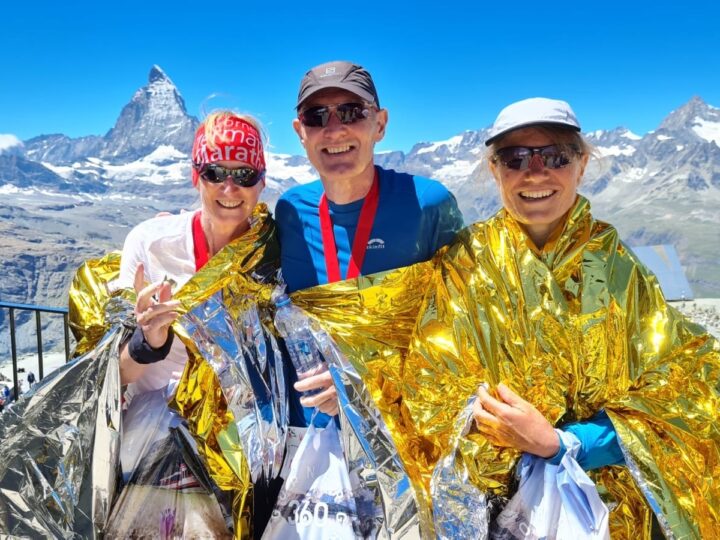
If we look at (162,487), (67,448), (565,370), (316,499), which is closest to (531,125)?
(565,370)

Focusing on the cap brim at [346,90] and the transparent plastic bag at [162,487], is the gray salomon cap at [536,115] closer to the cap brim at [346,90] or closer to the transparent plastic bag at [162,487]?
the cap brim at [346,90]

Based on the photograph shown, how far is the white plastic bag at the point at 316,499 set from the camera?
8.07ft

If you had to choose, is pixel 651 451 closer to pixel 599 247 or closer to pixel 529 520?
pixel 529 520

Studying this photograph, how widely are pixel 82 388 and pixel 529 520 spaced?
201 centimetres

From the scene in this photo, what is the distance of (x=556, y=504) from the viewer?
228 centimetres

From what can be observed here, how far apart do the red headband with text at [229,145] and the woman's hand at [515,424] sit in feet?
5.10

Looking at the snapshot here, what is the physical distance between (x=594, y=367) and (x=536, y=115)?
105 cm

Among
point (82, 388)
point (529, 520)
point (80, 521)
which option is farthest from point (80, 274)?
point (529, 520)

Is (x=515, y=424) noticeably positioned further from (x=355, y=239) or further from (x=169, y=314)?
(x=169, y=314)

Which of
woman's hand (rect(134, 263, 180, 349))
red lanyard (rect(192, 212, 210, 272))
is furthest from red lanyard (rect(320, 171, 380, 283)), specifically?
woman's hand (rect(134, 263, 180, 349))

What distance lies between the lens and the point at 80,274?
3.05 meters

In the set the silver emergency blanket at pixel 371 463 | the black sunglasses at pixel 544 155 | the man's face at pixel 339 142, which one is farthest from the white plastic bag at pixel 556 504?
the man's face at pixel 339 142

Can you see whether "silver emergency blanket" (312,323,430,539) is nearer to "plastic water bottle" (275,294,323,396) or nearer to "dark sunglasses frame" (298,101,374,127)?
"plastic water bottle" (275,294,323,396)

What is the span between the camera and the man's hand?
2588 millimetres
